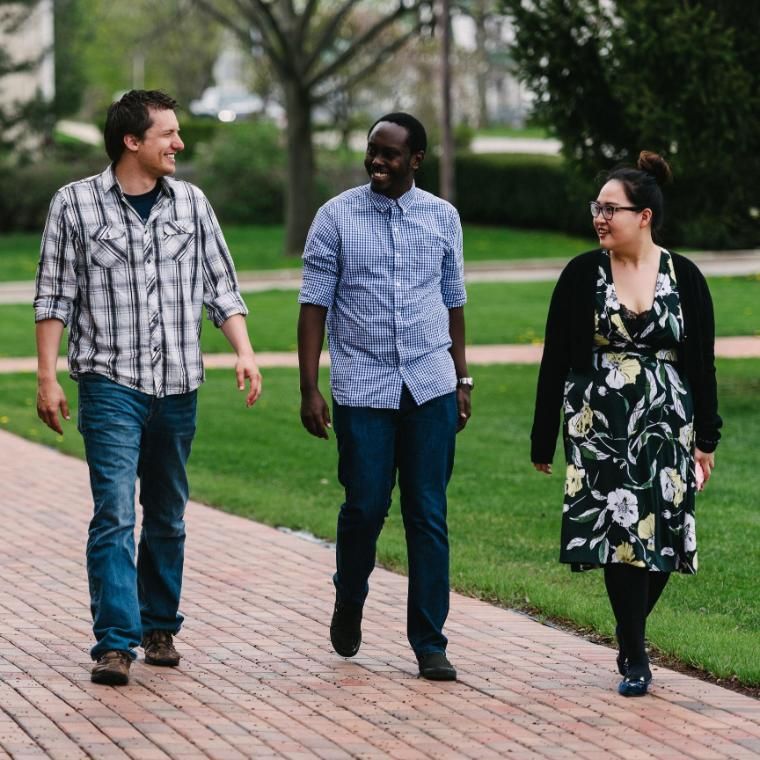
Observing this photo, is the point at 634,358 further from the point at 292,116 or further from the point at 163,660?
the point at 292,116

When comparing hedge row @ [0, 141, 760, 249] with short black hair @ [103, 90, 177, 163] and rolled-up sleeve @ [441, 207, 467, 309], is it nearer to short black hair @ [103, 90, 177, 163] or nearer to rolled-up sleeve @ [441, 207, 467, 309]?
rolled-up sleeve @ [441, 207, 467, 309]

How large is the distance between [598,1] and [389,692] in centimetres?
898

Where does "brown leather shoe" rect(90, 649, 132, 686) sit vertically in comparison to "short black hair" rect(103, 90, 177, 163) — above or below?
below

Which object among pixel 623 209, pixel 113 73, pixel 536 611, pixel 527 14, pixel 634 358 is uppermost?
pixel 113 73

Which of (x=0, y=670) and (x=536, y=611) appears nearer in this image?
Answer: (x=0, y=670)

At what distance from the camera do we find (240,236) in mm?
37688

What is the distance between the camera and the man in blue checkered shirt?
548 cm

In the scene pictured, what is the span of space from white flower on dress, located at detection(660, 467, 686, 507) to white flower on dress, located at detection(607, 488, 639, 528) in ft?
0.33

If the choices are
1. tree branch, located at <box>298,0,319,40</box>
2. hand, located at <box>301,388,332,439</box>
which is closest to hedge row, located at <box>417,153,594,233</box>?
tree branch, located at <box>298,0,319,40</box>

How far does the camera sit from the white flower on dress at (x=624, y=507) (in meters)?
5.24

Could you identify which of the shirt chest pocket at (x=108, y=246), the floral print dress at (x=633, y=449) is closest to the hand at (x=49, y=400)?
the shirt chest pocket at (x=108, y=246)

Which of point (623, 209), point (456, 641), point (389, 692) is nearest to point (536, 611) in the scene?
point (456, 641)

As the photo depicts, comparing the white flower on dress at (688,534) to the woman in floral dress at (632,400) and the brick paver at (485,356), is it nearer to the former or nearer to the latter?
the woman in floral dress at (632,400)

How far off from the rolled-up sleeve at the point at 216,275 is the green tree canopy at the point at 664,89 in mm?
7294
